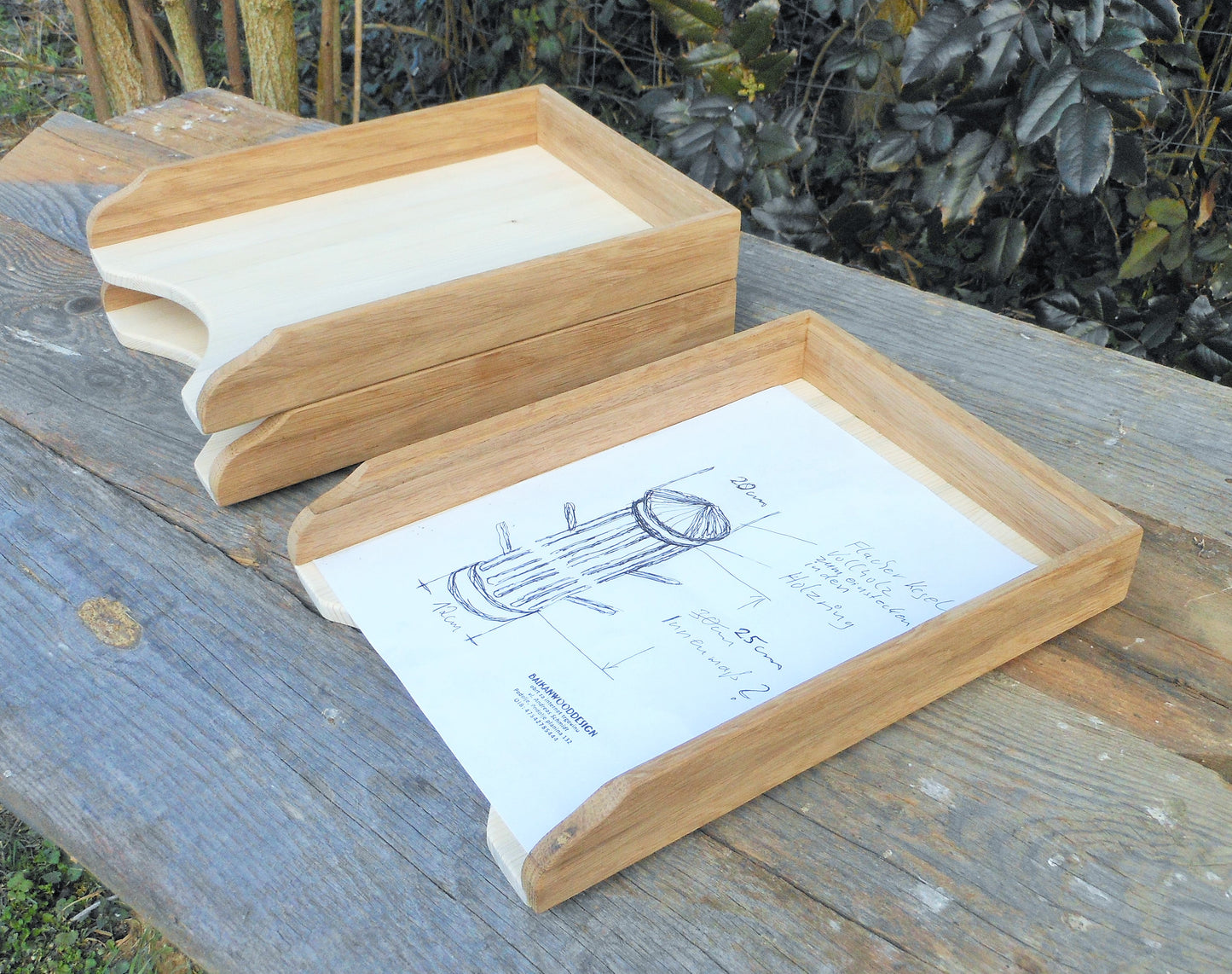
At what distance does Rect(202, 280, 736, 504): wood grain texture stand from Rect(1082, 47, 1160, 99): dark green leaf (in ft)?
1.84

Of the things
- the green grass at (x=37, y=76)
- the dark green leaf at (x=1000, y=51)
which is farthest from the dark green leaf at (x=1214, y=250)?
the green grass at (x=37, y=76)

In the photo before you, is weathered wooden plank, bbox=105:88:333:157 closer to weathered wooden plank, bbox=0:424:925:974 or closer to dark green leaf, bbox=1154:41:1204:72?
weathered wooden plank, bbox=0:424:925:974

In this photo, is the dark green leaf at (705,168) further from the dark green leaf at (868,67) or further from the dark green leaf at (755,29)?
the dark green leaf at (868,67)

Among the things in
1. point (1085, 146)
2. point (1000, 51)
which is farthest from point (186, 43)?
point (1085, 146)

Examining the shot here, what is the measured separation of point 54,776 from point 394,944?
27cm

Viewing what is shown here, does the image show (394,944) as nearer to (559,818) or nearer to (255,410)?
(559,818)

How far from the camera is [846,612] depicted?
799 millimetres

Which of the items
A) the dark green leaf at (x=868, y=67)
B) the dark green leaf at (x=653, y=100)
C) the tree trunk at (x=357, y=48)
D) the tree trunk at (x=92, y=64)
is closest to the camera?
the dark green leaf at (x=868, y=67)

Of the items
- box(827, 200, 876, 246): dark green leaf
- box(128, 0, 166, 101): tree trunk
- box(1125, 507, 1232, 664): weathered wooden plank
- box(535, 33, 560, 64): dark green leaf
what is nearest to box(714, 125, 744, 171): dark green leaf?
box(827, 200, 876, 246): dark green leaf

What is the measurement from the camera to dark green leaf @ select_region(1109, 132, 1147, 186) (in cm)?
145

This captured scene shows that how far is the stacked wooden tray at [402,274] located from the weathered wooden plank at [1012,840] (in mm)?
487

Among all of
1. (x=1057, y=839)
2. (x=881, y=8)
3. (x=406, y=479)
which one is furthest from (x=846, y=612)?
(x=881, y=8)

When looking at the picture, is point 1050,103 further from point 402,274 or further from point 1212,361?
point 402,274

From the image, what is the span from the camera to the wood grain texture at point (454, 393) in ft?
3.13
